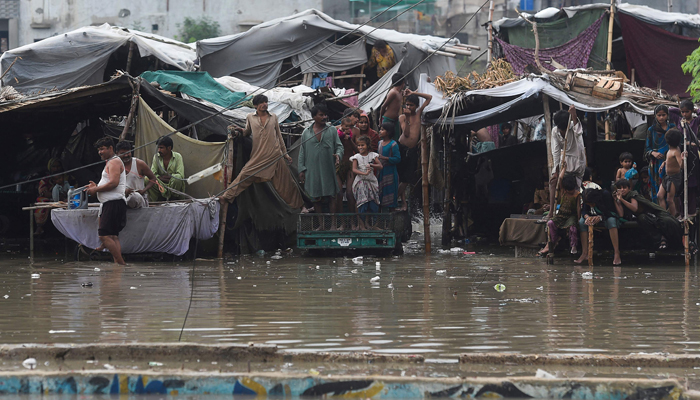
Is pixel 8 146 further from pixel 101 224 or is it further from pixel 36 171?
pixel 101 224

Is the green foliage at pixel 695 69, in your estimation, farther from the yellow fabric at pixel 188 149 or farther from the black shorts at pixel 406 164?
the yellow fabric at pixel 188 149

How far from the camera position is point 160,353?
4.84m

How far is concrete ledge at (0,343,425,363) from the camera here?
482 cm

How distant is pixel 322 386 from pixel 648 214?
7284 mm

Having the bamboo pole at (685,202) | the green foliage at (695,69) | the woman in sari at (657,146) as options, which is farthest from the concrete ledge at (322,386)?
the green foliage at (695,69)

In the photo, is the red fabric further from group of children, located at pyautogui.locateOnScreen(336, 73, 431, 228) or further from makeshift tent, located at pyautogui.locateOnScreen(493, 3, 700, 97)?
group of children, located at pyautogui.locateOnScreen(336, 73, 431, 228)

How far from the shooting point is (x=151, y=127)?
12016 mm

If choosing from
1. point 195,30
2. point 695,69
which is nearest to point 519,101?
point 695,69

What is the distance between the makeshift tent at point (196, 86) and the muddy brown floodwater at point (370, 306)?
11.6ft

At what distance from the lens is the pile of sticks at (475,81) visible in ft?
40.6

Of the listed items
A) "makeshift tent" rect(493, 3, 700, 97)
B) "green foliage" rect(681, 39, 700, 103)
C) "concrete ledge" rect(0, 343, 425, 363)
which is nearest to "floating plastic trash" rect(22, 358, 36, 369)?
"concrete ledge" rect(0, 343, 425, 363)

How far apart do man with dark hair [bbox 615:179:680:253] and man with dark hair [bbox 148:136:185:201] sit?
5707mm

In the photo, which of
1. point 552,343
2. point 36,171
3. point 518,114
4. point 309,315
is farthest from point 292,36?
point 552,343

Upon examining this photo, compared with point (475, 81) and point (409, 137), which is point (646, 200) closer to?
point (475, 81)
